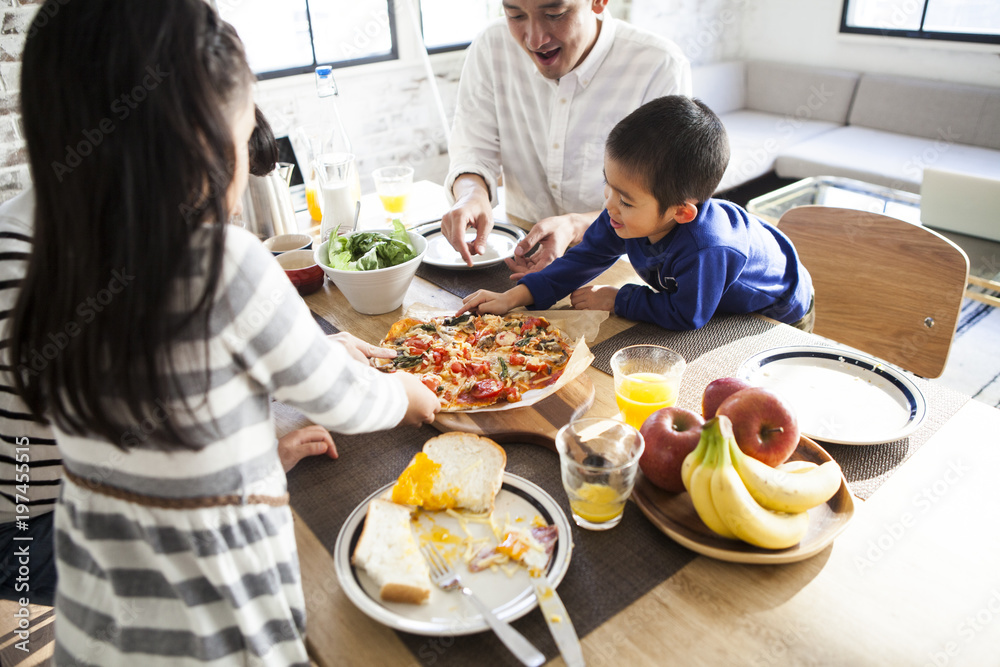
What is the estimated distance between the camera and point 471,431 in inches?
44.6

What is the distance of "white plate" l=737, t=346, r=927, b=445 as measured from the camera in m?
1.09

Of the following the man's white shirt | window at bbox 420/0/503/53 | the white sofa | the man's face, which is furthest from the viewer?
window at bbox 420/0/503/53

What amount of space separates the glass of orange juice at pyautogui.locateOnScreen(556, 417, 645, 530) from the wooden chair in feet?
3.54

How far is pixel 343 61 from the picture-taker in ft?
13.3

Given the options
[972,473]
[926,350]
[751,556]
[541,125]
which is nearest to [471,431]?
[751,556]

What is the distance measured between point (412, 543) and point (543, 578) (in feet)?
0.61

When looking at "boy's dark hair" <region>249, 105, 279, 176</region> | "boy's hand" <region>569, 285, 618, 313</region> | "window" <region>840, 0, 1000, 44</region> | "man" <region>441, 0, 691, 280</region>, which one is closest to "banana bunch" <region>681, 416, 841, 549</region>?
"boy's hand" <region>569, 285, 618, 313</region>

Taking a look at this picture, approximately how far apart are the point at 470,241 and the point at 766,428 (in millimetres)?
1111

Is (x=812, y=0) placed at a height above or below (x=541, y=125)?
above

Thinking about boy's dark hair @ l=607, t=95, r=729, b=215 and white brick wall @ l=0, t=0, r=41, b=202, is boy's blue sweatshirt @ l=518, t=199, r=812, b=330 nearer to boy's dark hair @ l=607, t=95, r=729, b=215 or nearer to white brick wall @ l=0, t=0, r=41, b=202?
boy's dark hair @ l=607, t=95, r=729, b=215

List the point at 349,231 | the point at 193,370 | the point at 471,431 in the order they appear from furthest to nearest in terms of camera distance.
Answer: the point at 349,231 → the point at 471,431 → the point at 193,370

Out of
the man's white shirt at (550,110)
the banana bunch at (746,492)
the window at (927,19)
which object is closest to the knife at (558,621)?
the banana bunch at (746,492)

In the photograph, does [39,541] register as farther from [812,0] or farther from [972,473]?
[812,0]

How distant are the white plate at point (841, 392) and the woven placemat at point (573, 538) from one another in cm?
39
